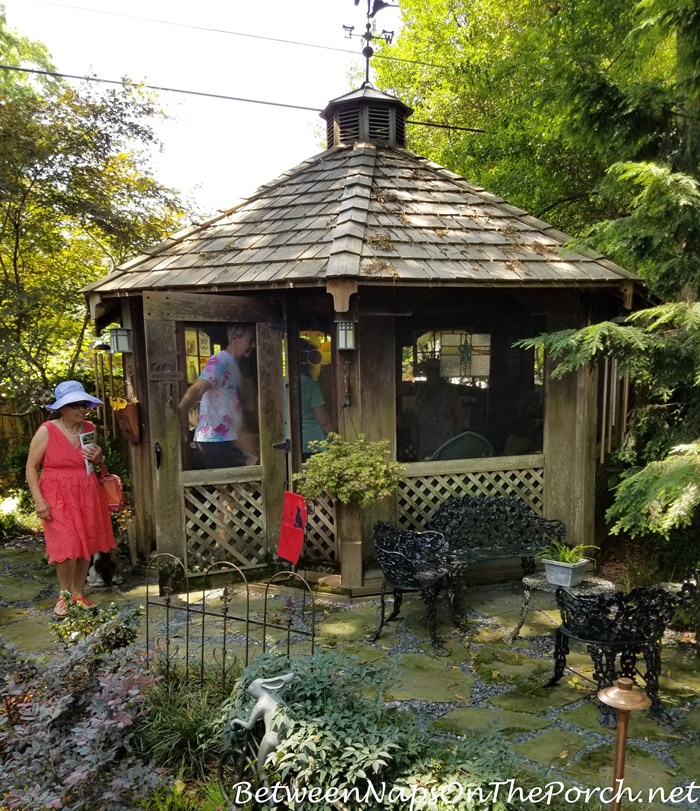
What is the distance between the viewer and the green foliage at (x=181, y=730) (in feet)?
9.10

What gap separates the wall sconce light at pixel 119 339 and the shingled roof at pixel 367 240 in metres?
0.40

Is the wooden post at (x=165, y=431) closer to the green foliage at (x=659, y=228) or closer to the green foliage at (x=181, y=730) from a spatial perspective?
the green foliage at (x=181, y=730)

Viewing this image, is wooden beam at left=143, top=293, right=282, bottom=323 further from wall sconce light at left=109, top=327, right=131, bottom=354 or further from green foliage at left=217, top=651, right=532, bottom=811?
green foliage at left=217, top=651, right=532, bottom=811

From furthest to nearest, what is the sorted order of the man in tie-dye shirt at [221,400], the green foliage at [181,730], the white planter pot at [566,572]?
the man in tie-dye shirt at [221,400] → the white planter pot at [566,572] → the green foliage at [181,730]

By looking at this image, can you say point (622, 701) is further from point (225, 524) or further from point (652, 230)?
point (225, 524)

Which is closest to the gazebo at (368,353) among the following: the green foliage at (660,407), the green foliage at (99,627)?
the green foliage at (660,407)

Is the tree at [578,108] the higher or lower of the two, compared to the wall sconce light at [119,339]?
higher

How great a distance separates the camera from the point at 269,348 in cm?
568

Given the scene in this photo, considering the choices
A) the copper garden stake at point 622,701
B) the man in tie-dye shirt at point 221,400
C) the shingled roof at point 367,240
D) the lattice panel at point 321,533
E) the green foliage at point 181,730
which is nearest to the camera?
the copper garden stake at point 622,701

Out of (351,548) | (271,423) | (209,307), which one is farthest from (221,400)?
(351,548)

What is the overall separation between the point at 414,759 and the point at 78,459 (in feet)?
11.9

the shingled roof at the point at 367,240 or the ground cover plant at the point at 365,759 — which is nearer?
the ground cover plant at the point at 365,759

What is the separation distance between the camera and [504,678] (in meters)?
3.87

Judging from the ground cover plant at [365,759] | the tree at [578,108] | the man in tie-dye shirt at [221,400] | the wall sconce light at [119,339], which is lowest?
the ground cover plant at [365,759]
